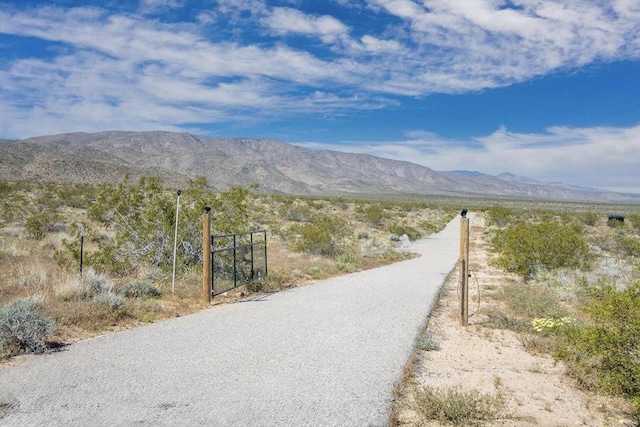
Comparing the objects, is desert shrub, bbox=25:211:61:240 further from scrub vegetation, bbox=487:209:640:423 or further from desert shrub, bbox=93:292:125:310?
scrub vegetation, bbox=487:209:640:423

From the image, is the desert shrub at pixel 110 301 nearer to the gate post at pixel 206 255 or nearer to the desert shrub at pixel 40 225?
the gate post at pixel 206 255

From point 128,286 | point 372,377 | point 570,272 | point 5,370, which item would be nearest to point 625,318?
point 372,377

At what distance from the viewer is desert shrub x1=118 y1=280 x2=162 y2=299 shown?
10.4m

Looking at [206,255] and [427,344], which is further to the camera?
[206,255]

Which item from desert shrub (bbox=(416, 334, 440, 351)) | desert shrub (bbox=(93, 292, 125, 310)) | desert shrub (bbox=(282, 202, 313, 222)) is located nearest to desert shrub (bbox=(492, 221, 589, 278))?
desert shrub (bbox=(416, 334, 440, 351))

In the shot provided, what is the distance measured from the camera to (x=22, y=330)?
22.2 ft

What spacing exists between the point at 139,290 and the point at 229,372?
517 cm

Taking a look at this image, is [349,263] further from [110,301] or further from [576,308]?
[110,301]

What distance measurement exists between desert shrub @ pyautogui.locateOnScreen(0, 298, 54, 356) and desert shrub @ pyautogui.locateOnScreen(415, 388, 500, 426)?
5.24 m

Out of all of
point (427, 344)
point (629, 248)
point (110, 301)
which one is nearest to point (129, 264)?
point (110, 301)

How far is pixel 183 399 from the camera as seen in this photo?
17.3ft

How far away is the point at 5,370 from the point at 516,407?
6.13 m

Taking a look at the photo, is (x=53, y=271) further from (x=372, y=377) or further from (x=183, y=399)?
(x=372, y=377)

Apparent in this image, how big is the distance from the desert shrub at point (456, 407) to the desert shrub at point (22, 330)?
5238 millimetres
